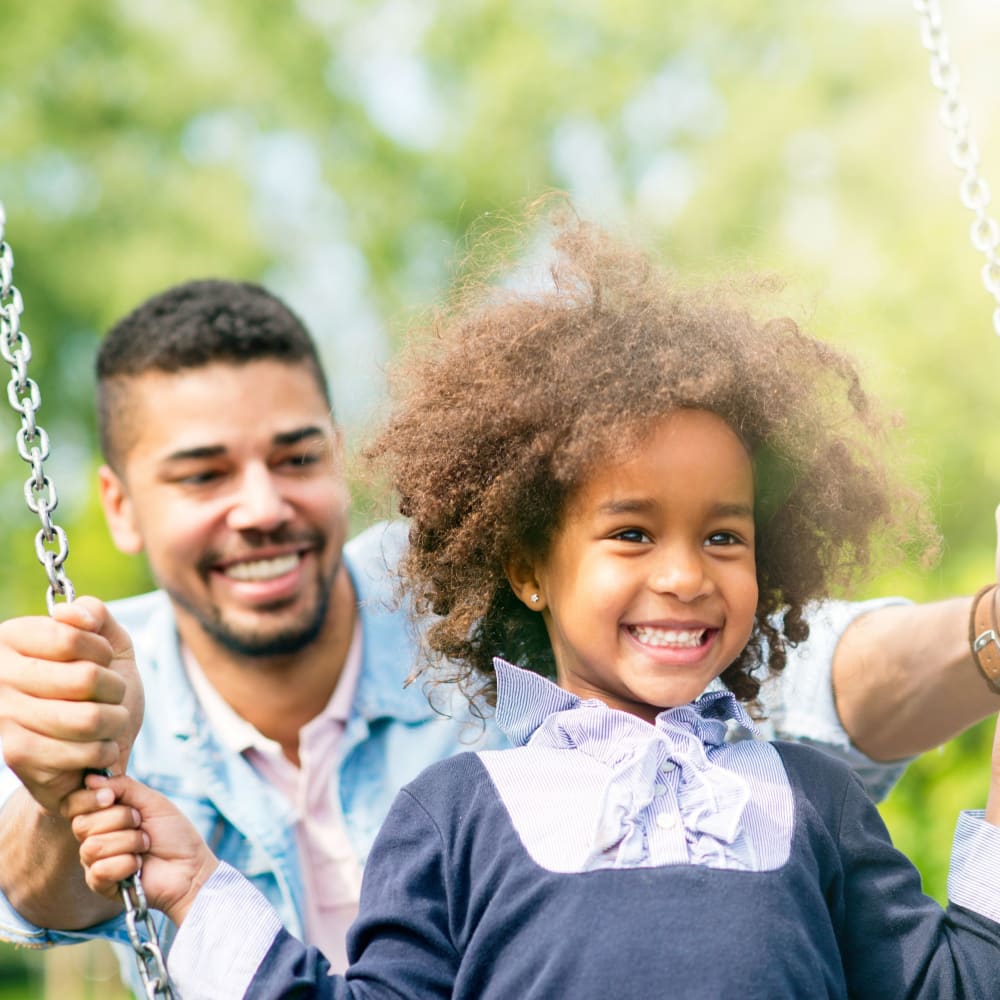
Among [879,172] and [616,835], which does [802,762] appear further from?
[879,172]

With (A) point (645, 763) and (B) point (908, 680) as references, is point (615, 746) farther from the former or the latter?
(B) point (908, 680)

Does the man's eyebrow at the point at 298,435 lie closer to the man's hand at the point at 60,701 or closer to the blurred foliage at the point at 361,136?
the man's hand at the point at 60,701

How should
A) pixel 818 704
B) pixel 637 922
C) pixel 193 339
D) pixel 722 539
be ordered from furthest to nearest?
pixel 193 339
pixel 818 704
pixel 722 539
pixel 637 922

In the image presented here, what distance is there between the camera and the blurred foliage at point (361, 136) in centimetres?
1084

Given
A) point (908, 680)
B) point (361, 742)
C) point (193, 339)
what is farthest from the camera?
point (193, 339)

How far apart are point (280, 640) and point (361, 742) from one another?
302 mm

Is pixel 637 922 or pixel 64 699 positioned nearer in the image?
pixel 637 922

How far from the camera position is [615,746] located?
6.03 feet

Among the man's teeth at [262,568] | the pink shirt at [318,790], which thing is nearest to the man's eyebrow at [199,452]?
the man's teeth at [262,568]

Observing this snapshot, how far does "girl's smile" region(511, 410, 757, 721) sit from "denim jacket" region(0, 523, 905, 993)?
2.38 ft

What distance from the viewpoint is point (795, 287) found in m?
2.33

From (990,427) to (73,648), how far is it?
7.02 m

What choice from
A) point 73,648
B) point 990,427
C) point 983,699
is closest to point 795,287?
point 983,699

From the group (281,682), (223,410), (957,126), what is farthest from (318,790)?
(957,126)
